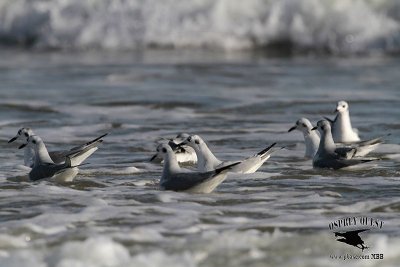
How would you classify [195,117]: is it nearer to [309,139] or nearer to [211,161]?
[309,139]

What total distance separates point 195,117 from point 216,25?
11179mm

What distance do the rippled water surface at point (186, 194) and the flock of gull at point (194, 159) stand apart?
11 centimetres

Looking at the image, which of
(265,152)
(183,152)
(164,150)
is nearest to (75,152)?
(164,150)

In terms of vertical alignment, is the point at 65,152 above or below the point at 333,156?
above

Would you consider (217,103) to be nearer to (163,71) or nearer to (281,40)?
(163,71)

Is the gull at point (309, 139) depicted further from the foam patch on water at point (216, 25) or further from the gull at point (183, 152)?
the foam patch on water at point (216, 25)

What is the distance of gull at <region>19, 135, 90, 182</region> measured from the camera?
9883mm

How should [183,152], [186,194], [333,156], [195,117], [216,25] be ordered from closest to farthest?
[186,194], [333,156], [183,152], [195,117], [216,25]

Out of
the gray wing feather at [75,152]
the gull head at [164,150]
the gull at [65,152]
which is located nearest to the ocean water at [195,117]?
the gull at [65,152]

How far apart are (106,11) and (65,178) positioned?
1737 cm

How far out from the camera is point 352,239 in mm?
7715

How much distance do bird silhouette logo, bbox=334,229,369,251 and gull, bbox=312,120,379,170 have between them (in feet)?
8.36

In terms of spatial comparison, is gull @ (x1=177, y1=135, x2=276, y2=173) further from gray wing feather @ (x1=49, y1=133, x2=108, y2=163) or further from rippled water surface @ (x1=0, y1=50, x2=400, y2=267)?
gray wing feather @ (x1=49, y1=133, x2=108, y2=163)

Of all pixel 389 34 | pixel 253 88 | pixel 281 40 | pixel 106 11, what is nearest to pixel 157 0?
pixel 106 11
